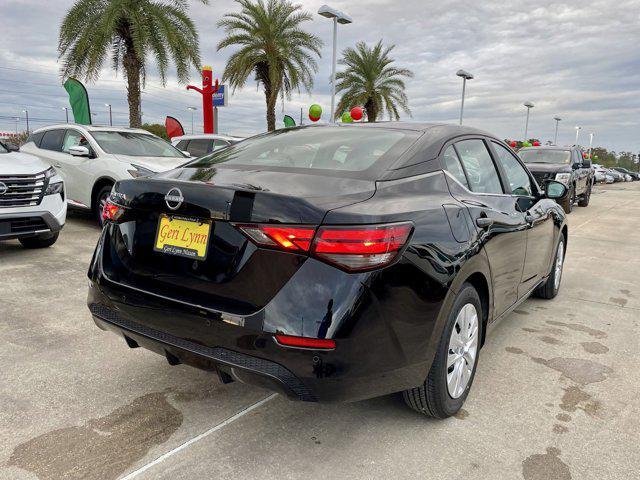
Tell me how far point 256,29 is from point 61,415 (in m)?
20.2

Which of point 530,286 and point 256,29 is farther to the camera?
point 256,29

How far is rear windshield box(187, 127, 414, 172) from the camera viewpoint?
2617 mm

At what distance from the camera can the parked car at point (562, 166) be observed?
12.3m

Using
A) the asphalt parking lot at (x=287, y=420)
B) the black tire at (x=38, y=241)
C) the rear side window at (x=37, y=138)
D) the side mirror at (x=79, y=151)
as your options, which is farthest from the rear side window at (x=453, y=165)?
the rear side window at (x=37, y=138)

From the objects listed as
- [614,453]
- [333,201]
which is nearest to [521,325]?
[614,453]

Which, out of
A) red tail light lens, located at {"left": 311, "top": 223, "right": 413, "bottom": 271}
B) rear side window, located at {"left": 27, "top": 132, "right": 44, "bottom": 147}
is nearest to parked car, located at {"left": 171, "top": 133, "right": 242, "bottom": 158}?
rear side window, located at {"left": 27, "top": 132, "right": 44, "bottom": 147}

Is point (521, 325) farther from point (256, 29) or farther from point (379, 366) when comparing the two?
point (256, 29)

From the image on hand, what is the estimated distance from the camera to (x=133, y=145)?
7.95 meters

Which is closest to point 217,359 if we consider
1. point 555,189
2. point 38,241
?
point 555,189

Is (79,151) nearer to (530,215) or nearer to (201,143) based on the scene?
(201,143)

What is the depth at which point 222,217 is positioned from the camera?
210 cm

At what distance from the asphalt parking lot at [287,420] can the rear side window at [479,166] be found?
45.1 inches

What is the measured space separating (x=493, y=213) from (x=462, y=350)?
2.65 ft

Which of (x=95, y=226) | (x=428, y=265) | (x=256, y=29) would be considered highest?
(x=256, y=29)
